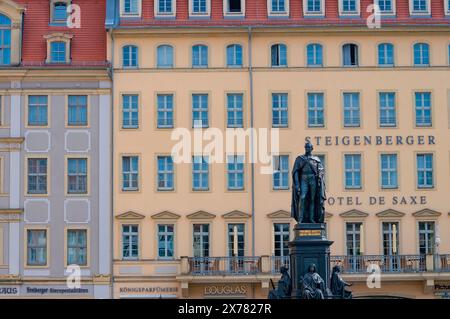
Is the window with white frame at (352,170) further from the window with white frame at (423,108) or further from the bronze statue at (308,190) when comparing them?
the bronze statue at (308,190)

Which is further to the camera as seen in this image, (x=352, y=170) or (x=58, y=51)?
(x=58, y=51)

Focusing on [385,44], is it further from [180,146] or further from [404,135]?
[180,146]

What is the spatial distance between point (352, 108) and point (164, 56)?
8.11 metres

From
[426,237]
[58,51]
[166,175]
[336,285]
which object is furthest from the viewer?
[58,51]

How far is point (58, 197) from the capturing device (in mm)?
44594

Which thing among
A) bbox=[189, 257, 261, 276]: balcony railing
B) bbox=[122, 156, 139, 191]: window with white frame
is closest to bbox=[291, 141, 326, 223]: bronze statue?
bbox=[189, 257, 261, 276]: balcony railing

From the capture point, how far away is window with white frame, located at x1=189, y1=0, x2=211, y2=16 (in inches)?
1791

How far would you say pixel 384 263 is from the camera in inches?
1725

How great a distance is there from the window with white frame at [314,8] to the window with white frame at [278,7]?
756 millimetres

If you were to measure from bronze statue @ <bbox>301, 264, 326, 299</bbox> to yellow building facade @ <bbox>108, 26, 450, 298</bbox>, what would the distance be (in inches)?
796

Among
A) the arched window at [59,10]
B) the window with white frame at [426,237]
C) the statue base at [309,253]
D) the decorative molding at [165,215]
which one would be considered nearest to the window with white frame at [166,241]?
the decorative molding at [165,215]

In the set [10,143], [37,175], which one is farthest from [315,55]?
[10,143]

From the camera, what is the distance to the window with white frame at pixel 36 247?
145ft

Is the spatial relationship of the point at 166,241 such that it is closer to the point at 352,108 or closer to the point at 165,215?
the point at 165,215
